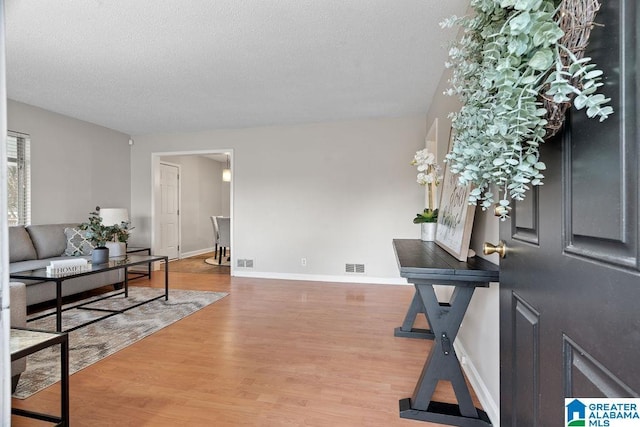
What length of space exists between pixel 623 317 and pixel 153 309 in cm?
374

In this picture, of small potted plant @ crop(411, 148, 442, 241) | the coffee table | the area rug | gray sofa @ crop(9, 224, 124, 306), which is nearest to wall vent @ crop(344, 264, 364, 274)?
the area rug

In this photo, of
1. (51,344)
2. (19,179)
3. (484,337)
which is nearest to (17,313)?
(51,344)

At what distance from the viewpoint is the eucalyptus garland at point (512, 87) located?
1.84 ft

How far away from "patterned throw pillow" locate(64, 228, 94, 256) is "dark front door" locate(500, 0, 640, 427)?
4.85 metres

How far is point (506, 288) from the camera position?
1.06m

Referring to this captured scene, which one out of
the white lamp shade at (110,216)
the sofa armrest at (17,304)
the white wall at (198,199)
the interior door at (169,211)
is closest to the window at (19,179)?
the white lamp shade at (110,216)

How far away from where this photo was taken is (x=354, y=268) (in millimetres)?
4723

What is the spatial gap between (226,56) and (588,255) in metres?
2.90

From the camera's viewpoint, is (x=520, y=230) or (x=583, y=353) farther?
(x=520, y=230)

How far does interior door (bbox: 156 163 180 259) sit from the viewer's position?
20.8ft

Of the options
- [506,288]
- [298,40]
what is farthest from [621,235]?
[298,40]

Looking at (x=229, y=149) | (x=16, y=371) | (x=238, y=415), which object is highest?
(x=229, y=149)

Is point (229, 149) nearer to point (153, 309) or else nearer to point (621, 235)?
point (153, 309)

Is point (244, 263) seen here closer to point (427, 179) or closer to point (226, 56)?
point (226, 56)
